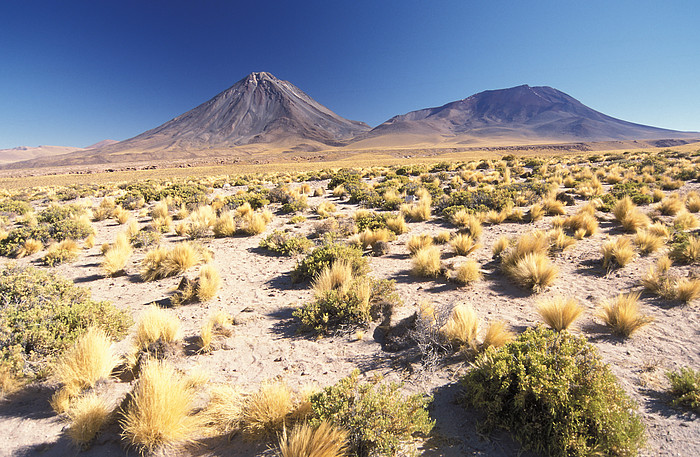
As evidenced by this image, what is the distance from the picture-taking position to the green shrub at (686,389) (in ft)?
8.57

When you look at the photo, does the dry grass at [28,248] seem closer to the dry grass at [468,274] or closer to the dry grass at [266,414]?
the dry grass at [266,414]

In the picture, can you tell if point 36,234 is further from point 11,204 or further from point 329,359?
point 329,359

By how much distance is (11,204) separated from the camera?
1389cm

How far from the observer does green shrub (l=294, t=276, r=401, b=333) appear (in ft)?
14.1

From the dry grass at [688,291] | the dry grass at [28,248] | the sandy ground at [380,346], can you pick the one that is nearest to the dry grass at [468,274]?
the sandy ground at [380,346]

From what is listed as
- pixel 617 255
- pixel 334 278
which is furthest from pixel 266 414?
pixel 617 255

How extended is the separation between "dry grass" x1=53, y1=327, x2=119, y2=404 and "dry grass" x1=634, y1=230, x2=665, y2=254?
8.79m

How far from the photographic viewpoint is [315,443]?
2.17 metres

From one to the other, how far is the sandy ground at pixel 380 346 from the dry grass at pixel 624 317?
0.37 ft

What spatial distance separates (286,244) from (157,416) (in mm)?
5119

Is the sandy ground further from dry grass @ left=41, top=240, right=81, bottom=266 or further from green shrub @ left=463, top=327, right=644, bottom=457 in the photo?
dry grass @ left=41, top=240, right=81, bottom=266

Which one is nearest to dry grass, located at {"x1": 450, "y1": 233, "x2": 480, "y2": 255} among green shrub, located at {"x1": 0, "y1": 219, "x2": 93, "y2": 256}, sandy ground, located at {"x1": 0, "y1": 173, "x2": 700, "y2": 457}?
sandy ground, located at {"x1": 0, "y1": 173, "x2": 700, "y2": 457}

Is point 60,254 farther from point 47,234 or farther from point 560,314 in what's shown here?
point 560,314

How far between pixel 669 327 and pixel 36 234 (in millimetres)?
13392
